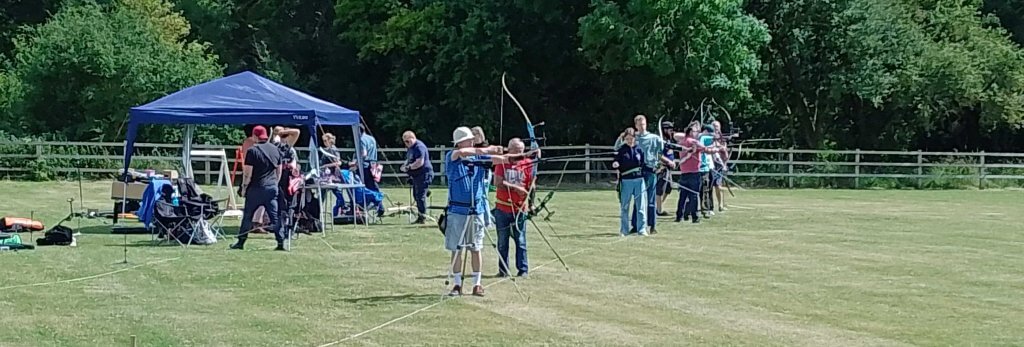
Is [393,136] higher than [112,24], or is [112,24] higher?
[112,24]

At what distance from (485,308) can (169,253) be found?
5.41m

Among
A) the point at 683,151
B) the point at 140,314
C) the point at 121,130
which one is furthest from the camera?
the point at 121,130

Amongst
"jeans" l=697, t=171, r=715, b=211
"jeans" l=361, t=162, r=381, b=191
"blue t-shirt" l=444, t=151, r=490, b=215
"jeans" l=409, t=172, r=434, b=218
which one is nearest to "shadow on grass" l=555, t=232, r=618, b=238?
"jeans" l=409, t=172, r=434, b=218

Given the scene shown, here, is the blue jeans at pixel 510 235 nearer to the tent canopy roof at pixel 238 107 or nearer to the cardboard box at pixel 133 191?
the tent canopy roof at pixel 238 107

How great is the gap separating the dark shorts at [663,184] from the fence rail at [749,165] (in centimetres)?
992

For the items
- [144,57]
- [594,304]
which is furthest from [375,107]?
[594,304]

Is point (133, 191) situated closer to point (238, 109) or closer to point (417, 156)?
point (238, 109)

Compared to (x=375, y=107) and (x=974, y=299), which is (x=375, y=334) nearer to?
(x=974, y=299)

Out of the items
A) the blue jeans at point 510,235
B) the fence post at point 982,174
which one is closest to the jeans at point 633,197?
the blue jeans at point 510,235

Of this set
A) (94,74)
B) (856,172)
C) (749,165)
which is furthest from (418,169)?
(94,74)

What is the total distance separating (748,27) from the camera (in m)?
33.3

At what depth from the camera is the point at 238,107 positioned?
1744 cm

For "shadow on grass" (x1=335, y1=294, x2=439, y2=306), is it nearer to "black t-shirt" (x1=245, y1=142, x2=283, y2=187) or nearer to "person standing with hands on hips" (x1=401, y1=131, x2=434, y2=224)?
"black t-shirt" (x1=245, y1=142, x2=283, y2=187)

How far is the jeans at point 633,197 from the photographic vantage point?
1677 cm
